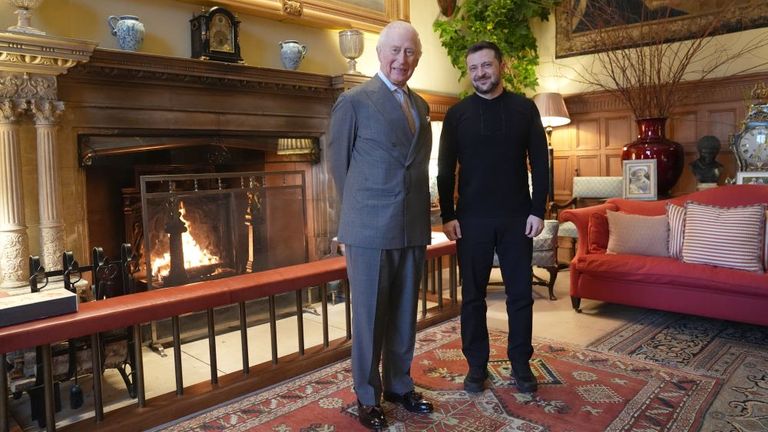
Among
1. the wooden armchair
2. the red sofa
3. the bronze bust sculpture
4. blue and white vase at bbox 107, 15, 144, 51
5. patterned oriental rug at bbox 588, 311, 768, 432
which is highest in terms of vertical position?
blue and white vase at bbox 107, 15, 144, 51

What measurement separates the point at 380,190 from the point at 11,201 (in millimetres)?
1862

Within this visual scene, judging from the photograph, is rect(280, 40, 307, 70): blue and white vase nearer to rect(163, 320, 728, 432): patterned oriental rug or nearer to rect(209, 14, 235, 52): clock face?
rect(209, 14, 235, 52): clock face

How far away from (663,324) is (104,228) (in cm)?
332

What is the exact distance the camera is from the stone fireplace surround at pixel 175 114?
2.81m

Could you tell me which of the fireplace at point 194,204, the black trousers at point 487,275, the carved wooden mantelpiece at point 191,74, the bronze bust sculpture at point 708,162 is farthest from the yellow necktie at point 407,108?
the bronze bust sculpture at point 708,162

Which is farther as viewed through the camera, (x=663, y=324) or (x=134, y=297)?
→ (x=663, y=324)

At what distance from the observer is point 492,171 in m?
2.11

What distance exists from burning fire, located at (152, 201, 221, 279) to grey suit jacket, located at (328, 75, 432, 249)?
1.87 metres

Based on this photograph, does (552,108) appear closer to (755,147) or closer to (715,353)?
(755,147)

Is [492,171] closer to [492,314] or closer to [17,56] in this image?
[492,314]

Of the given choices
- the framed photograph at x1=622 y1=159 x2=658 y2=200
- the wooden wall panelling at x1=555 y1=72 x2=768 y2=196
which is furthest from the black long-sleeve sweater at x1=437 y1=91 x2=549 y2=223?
the wooden wall panelling at x1=555 y1=72 x2=768 y2=196

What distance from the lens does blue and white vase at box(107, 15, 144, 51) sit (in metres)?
2.90

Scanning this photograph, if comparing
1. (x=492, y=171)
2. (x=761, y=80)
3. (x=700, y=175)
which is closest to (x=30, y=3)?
(x=492, y=171)

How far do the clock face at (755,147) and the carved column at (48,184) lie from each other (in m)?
4.19
